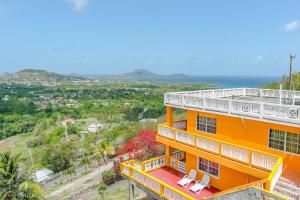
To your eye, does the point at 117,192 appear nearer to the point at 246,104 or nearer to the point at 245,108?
the point at 245,108

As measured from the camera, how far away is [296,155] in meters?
13.3

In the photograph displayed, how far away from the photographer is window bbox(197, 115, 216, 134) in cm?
1695

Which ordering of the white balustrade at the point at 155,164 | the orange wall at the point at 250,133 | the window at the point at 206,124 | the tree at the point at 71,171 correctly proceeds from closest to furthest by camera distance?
the orange wall at the point at 250,133
the window at the point at 206,124
the white balustrade at the point at 155,164
the tree at the point at 71,171

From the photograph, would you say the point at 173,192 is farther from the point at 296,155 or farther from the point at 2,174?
the point at 2,174

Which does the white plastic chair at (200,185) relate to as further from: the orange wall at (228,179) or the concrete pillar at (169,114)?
the concrete pillar at (169,114)

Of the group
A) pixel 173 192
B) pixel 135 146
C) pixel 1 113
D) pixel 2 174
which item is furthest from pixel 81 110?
pixel 173 192

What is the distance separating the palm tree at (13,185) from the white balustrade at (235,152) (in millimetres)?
12919

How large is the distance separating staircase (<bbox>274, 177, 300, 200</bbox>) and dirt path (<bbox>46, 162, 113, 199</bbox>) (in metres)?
23.0

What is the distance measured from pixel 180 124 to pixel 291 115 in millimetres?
8882

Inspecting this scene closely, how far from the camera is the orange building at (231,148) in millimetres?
12695

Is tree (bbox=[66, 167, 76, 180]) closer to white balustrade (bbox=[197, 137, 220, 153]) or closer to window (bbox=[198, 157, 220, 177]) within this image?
window (bbox=[198, 157, 220, 177])

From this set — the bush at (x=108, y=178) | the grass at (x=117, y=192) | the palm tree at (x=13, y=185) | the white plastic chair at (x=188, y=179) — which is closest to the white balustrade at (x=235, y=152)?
the white plastic chair at (x=188, y=179)

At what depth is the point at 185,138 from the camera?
57.5 feet

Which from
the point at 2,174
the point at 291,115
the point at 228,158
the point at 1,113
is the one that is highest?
the point at 291,115
